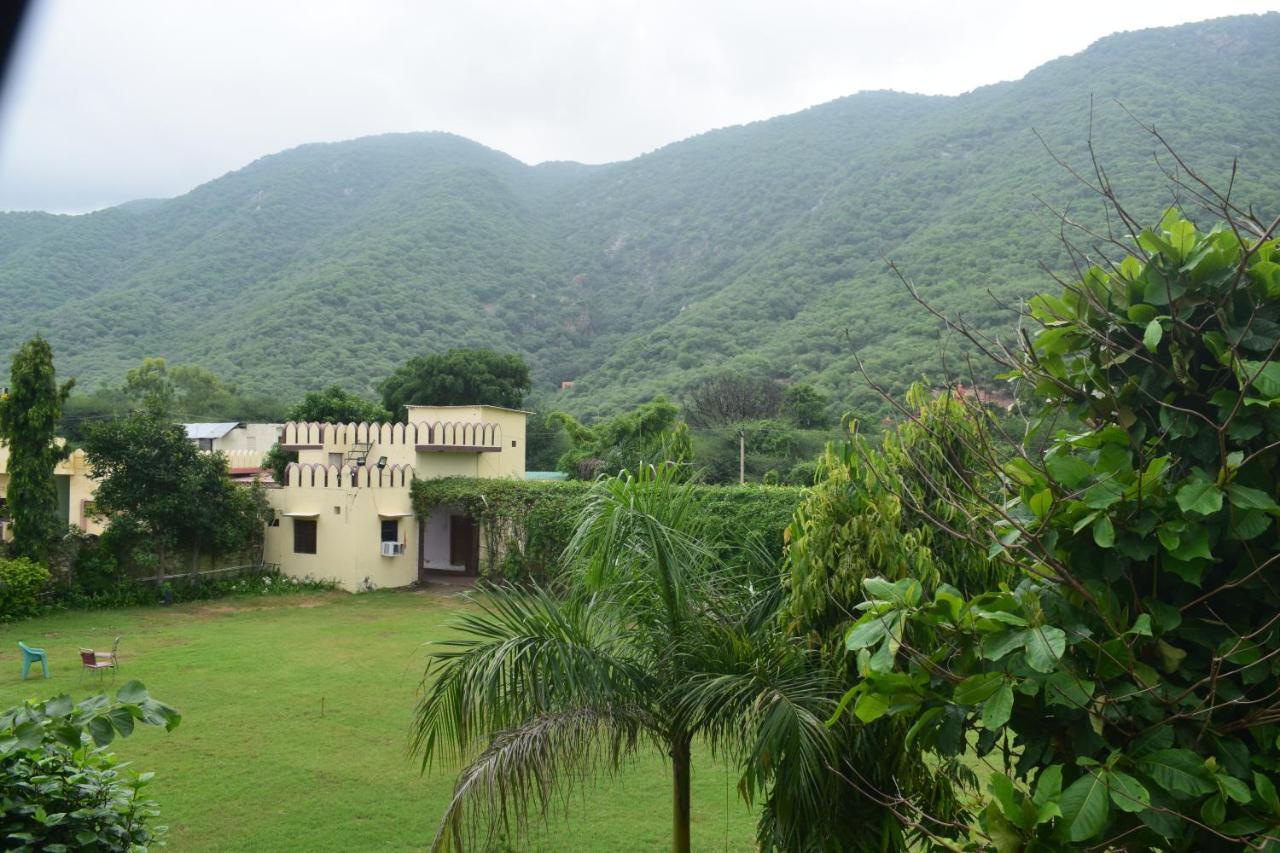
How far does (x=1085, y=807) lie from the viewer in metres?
1.83

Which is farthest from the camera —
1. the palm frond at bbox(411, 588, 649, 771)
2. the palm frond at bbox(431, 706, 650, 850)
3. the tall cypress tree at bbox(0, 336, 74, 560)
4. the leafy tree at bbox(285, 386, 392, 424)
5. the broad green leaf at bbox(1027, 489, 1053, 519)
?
the leafy tree at bbox(285, 386, 392, 424)

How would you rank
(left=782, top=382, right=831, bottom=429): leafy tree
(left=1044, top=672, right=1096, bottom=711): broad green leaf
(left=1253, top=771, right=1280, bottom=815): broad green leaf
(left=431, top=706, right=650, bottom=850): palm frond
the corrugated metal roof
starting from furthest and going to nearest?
1. (left=782, top=382, right=831, bottom=429): leafy tree
2. the corrugated metal roof
3. (left=431, top=706, right=650, bottom=850): palm frond
4. (left=1044, top=672, right=1096, bottom=711): broad green leaf
5. (left=1253, top=771, right=1280, bottom=815): broad green leaf

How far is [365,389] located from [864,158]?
35820mm

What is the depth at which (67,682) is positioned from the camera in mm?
10203

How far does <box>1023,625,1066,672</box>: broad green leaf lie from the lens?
1812 mm

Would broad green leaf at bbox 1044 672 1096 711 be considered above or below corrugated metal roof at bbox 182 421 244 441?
below

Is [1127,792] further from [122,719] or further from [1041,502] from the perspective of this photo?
→ [122,719]

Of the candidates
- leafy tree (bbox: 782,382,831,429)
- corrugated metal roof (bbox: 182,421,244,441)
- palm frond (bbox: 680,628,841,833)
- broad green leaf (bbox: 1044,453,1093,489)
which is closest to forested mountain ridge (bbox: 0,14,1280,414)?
leafy tree (bbox: 782,382,831,429)

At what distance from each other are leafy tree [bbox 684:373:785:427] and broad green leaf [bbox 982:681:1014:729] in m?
30.0

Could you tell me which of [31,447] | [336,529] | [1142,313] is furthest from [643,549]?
[336,529]

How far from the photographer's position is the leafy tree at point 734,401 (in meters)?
32.8

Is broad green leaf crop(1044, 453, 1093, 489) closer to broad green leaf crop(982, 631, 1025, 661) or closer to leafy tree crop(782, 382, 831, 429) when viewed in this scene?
broad green leaf crop(982, 631, 1025, 661)

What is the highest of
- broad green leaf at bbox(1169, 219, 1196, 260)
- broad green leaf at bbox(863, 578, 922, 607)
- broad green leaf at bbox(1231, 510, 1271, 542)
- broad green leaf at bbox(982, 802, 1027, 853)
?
broad green leaf at bbox(1169, 219, 1196, 260)

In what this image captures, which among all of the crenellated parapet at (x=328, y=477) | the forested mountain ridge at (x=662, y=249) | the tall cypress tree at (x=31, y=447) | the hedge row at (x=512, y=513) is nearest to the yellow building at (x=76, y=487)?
the crenellated parapet at (x=328, y=477)
